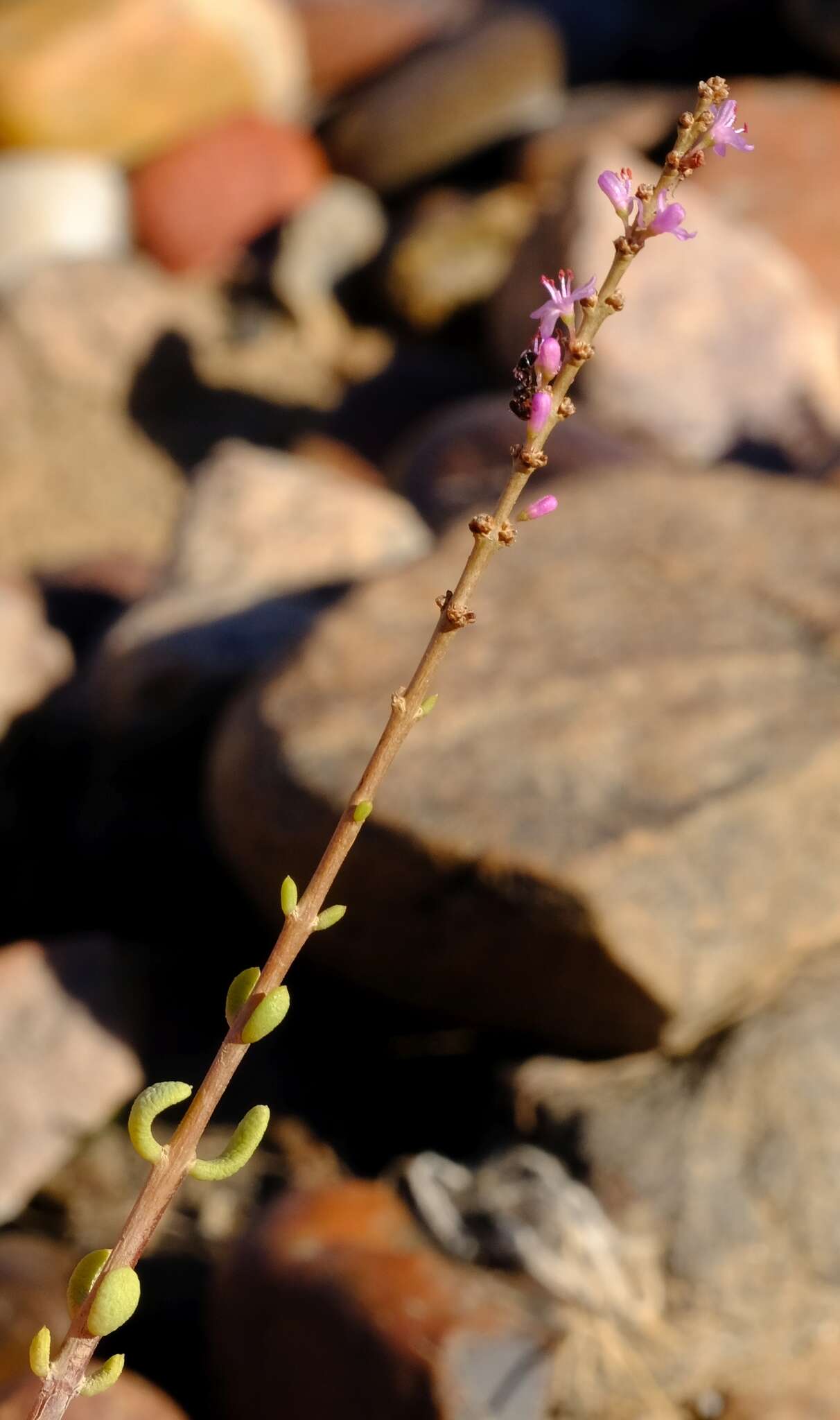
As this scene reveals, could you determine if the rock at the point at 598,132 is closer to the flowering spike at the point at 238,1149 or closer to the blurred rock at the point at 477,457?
the blurred rock at the point at 477,457

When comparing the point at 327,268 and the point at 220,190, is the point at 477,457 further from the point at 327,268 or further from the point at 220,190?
the point at 220,190

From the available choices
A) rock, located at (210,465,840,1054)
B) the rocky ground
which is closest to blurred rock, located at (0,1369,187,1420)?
the rocky ground

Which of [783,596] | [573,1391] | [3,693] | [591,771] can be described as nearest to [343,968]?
[591,771]

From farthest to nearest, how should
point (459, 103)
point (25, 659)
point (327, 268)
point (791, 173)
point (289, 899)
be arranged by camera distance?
point (459, 103) → point (327, 268) → point (791, 173) → point (25, 659) → point (289, 899)

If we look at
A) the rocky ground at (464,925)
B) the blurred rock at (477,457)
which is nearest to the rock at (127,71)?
the rocky ground at (464,925)

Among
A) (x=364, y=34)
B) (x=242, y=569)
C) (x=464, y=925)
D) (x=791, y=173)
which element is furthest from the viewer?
(x=364, y=34)

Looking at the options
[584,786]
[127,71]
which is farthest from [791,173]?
[584,786]
